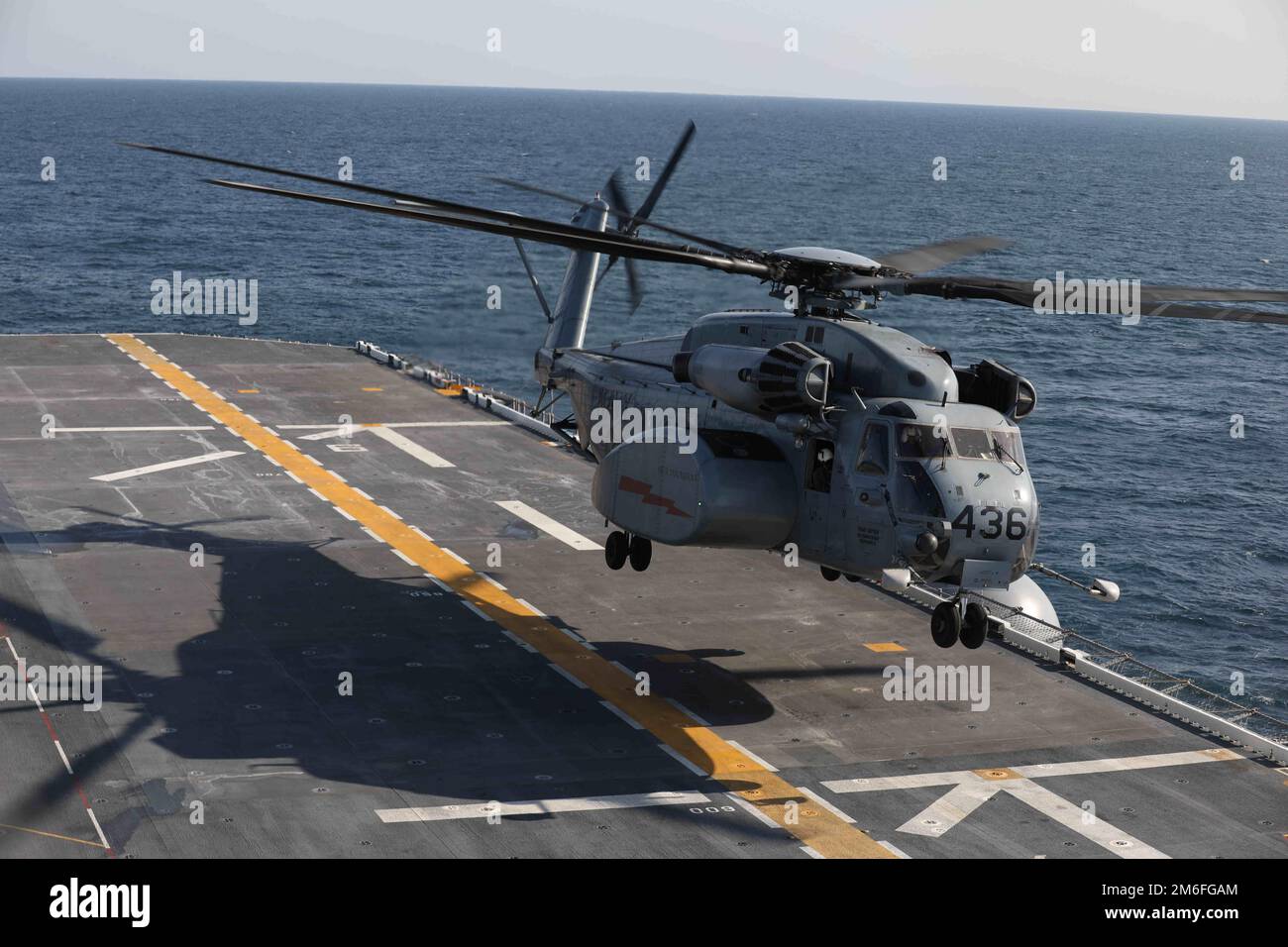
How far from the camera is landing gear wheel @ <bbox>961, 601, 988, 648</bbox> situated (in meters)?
22.4

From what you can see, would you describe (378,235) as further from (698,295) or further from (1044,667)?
(1044,667)

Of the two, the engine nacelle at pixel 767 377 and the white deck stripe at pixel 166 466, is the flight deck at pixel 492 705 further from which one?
Answer: the engine nacelle at pixel 767 377

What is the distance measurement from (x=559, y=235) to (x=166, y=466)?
23014mm

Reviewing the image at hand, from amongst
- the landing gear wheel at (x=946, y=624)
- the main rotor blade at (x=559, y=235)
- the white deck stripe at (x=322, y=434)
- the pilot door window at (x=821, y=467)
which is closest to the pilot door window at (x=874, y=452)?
the pilot door window at (x=821, y=467)

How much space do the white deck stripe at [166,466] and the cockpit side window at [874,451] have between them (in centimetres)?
2346

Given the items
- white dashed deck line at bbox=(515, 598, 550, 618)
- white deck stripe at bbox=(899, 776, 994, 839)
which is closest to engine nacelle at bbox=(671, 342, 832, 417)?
white deck stripe at bbox=(899, 776, 994, 839)

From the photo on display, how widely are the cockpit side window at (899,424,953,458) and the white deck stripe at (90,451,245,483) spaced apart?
2425cm

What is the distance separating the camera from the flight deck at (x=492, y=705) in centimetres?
2183

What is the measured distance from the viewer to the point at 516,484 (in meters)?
41.3

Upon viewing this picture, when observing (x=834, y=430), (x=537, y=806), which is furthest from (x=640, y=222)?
(x=537, y=806)

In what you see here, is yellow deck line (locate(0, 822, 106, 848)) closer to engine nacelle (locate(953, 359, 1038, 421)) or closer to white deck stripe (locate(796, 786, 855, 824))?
white deck stripe (locate(796, 786, 855, 824))

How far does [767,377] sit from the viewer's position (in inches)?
968

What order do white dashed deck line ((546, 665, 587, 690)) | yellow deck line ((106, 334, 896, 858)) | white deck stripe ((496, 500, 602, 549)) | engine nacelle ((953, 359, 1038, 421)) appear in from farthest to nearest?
white deck stripe ((496, 500, 602, 549))
white dashed deck line ((546, 665, 587, 690))
engine nacelle ((953, 359, 1038, 421))
yellow deck line ((106, 334, 896, 858))

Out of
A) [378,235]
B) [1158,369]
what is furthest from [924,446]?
[378,235]
